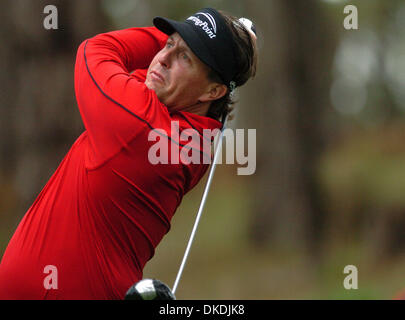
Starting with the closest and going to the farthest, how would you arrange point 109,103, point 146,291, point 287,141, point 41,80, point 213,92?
point 146,291, point 109,103, point 213,92, point 41,80, point 287,141

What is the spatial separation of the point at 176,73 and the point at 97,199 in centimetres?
51

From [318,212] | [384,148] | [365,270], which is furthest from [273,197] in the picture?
[384,148]

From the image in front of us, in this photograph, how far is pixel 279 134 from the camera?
9023mm

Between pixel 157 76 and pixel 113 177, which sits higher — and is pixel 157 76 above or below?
above

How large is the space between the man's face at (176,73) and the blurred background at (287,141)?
14.4 ft

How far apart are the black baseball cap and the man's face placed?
0.15ft

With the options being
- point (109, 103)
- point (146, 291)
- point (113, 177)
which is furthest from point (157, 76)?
point (146, 291)

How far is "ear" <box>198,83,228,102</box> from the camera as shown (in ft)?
7.37

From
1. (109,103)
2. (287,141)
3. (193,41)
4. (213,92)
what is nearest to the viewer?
(109,103)

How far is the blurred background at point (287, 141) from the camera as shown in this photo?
6.64m

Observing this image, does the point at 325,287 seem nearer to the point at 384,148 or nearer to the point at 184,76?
the point at 384,148

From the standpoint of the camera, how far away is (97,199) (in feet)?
6.47

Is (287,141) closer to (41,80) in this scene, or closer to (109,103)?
(41,80)
